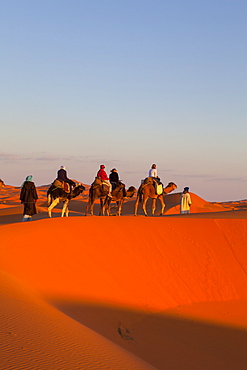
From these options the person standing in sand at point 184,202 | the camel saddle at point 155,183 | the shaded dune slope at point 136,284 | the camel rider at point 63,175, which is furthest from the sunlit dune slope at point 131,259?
the person standing in sand at point 184,202

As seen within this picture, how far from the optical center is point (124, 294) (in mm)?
12828

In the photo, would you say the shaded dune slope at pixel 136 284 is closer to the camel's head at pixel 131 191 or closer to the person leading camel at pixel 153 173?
the person leading camel at pixel 153 173

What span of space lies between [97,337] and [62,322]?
75 cm

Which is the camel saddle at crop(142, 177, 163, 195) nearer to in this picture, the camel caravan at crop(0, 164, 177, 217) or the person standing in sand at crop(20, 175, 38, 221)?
the camel caravan at crop(0, 164, 177, 217)

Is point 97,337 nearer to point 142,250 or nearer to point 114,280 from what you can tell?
point 114,280

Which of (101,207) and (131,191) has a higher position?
(131,191)

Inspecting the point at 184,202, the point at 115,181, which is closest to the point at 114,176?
the point at 115,181

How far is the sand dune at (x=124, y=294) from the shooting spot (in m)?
6.66

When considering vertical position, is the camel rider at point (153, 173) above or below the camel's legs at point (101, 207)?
above

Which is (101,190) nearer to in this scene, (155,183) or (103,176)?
(103,176)

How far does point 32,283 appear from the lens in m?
11.2

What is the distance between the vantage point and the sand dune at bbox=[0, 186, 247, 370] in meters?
6.66

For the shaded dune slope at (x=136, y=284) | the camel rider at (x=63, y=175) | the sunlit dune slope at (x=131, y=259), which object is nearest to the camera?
the shaded dune slope at (x=136, y=284)

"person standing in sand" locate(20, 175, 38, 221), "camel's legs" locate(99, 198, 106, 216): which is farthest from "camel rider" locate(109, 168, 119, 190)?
"person standing in sand" locate(20, 175, 38, 221)
